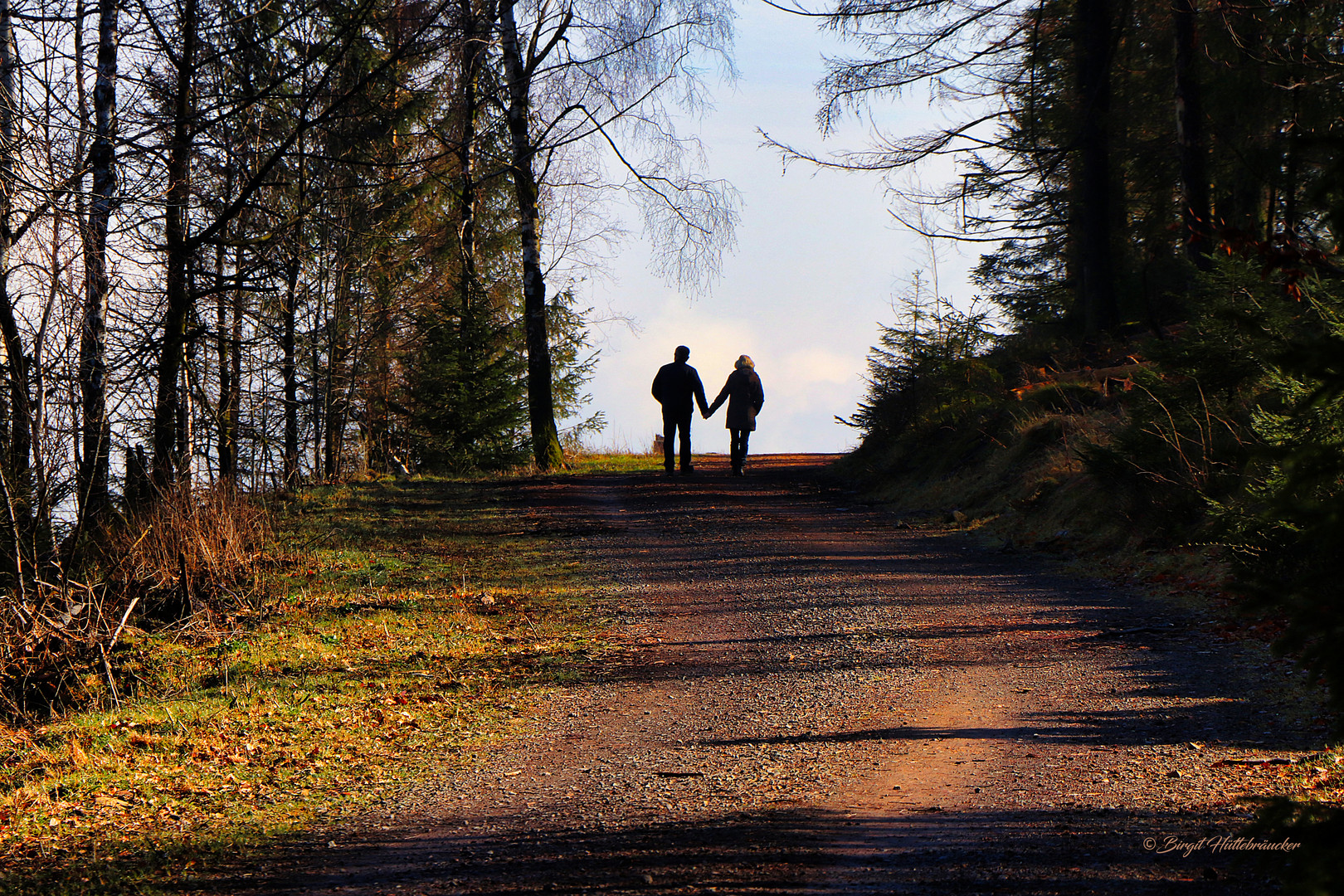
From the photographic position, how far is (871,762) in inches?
206

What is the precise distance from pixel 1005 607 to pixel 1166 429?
3106 mm

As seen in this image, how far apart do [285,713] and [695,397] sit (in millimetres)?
12694

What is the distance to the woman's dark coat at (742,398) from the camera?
18.2 m

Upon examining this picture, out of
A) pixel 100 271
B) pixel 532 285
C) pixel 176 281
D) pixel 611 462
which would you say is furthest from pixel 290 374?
pixel 611 462

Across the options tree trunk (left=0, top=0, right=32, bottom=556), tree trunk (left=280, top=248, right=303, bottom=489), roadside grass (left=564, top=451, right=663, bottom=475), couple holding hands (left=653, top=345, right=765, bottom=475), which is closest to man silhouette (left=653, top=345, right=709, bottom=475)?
couple holding hands (left=653, top=345, right=765, bottom=475)

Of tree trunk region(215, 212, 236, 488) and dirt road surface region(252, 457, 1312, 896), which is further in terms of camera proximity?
tree trunk region(215, 212, 236, 488)

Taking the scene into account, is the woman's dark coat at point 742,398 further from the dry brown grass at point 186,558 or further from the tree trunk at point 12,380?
the tree trunk at point 12,380

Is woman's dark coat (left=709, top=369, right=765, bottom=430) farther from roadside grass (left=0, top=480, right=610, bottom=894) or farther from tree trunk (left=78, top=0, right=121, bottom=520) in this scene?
tree trunk (left=78, top=0, right=121, bottom=520)

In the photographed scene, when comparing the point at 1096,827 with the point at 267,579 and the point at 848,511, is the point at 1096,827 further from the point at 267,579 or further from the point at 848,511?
the point at 848,511

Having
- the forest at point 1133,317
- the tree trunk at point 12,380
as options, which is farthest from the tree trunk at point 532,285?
the tree trunk at point 12,380

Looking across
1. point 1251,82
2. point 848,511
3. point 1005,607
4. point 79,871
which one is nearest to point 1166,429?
point 1005,607

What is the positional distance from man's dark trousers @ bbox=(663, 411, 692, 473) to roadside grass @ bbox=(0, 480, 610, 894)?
7404 millimetres

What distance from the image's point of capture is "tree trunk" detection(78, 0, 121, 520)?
895cm

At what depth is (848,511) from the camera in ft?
49.3
